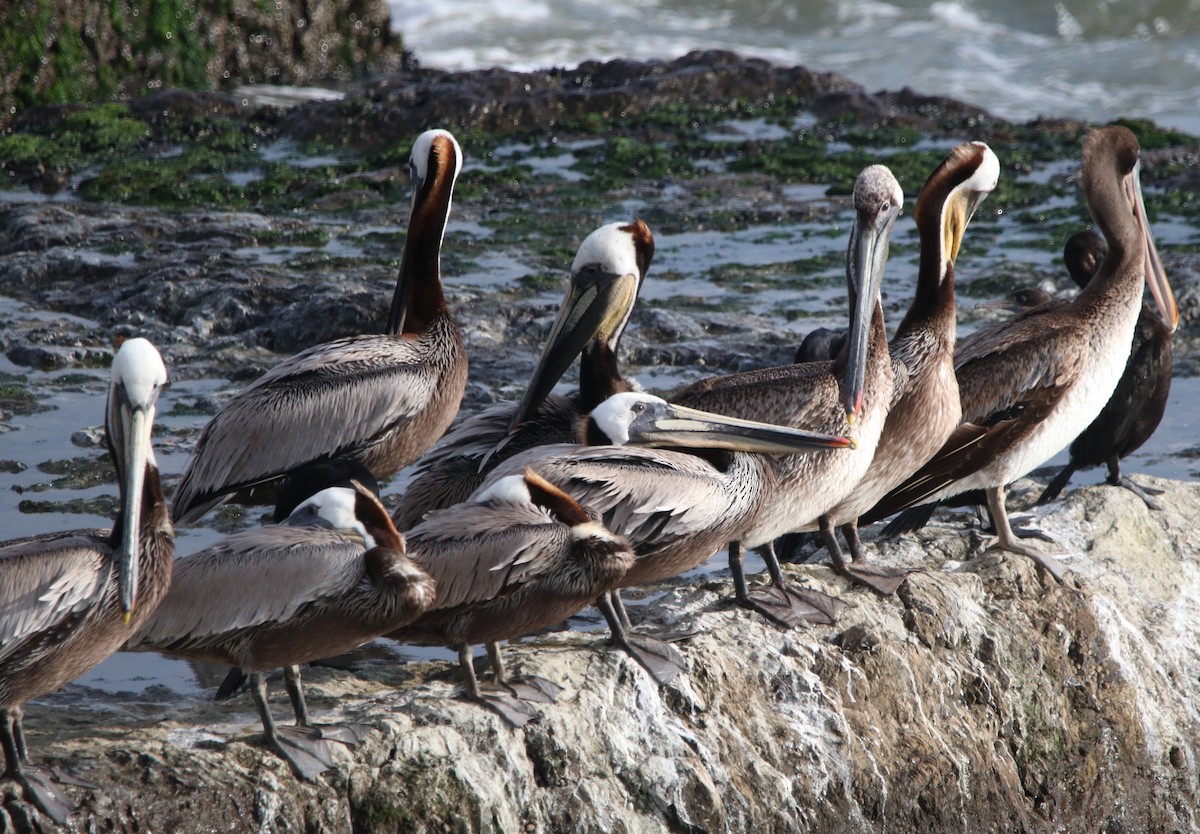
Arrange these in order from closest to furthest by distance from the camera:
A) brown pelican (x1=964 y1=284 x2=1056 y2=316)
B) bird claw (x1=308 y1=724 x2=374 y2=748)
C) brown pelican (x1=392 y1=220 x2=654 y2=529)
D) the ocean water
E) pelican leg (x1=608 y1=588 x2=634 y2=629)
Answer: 1. bird claw (x1=308 y1=724 x2=374 y2=748)
2. pelican leg (x1=608 y1=588 x2=634 y2=629)
3. brown pelican (x1=392 y1=220 x2=654 y2=529)
4. brown pelican (x1=964 y1=284 x2=1056 y2=316)
5. the ocean water

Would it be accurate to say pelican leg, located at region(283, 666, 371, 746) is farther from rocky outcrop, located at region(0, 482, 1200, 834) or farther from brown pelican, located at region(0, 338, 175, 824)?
brown pelican, located at region(0, 338, 175, 824)

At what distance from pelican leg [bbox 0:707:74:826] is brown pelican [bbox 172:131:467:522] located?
185cm

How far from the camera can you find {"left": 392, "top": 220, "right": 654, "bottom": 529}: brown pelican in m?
4.71

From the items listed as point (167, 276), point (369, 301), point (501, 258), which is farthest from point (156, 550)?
point (501, 258)

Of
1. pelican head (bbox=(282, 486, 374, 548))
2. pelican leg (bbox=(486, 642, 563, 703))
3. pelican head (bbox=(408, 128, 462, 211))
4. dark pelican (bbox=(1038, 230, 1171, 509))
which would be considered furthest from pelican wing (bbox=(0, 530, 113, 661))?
dark pelican (bbox=(1038, 230, 1171, 509))

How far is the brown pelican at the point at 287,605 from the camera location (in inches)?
141

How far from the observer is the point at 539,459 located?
4121mm

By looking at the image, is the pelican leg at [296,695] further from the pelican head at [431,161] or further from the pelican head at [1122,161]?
the pelican head at [1122,161]

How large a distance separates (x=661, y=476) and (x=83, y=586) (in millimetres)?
1495

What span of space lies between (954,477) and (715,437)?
109cm

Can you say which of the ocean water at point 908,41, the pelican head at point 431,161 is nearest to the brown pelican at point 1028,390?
the pelican head at point 431,161

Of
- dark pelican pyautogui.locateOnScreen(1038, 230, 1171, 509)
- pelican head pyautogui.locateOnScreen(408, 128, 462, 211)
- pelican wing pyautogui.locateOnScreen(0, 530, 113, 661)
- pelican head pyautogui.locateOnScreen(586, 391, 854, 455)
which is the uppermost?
pelican head pyautogui.locateOnScreen(408, 128, 462, 211)

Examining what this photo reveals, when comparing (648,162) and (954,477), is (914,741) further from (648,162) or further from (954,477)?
(648,162)

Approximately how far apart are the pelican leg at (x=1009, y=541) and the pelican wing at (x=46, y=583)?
285cm
